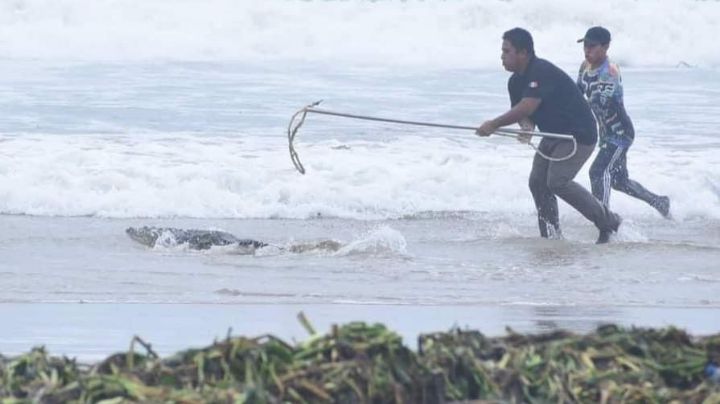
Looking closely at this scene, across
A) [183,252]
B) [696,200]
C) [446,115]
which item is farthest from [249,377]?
[446,115]

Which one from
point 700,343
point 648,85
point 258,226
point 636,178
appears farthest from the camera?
point 648,85

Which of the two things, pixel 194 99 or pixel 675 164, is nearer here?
pixel 675 164

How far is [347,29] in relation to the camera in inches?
1275

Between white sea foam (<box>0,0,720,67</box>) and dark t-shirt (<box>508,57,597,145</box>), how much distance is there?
1723 centimetres

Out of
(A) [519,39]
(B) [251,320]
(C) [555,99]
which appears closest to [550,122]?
(C) [555,99]

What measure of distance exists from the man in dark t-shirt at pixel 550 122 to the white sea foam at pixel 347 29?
17.0 metres

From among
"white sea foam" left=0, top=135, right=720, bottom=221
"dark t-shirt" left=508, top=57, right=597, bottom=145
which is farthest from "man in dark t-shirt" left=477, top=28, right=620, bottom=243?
"white sea foam" left=0, top=135, right=720, bottom=221

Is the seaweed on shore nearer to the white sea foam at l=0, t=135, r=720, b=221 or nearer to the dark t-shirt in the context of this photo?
the dark t-shirt

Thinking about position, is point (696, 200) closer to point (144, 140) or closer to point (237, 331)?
point (144, 140)

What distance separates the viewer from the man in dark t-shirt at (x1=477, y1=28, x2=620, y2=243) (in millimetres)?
11227

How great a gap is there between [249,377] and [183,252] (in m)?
6.20

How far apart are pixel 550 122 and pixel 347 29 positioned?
21.2 m

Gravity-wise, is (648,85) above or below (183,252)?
above

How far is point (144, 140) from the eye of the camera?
1761cm
